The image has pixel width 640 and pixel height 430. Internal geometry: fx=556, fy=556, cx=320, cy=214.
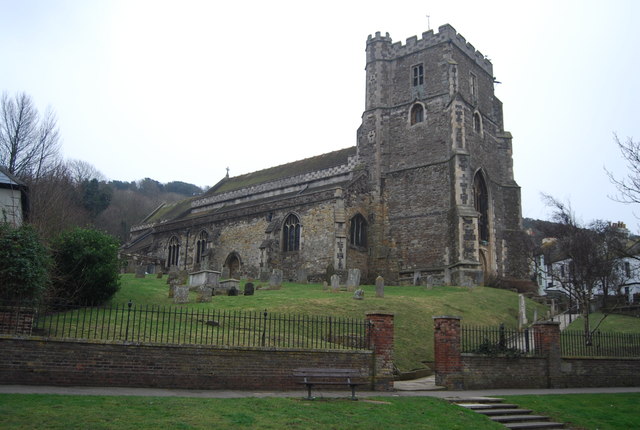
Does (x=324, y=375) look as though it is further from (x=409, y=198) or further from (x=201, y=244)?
(x=201, y=244)

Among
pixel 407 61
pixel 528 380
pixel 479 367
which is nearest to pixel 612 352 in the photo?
pixel 528 380

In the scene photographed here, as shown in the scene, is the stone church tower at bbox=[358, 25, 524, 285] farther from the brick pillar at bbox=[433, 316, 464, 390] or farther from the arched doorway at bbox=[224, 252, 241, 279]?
the brick pillar at bbox=[433, 316, 464, 390]

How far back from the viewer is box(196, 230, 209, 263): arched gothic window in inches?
1569

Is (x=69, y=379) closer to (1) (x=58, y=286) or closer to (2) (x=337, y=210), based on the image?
(1) (x=58, y=286)

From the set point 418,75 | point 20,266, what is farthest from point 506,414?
point 418,75

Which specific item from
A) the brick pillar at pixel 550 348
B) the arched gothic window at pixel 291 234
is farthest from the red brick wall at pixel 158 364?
the arched gothic window at pixel 291 234

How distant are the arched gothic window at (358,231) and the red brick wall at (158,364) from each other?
21.0 metres

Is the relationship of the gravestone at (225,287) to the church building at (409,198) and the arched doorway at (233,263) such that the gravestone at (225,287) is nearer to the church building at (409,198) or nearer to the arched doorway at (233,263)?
the church building at (409,198)

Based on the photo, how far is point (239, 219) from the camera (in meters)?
37.9

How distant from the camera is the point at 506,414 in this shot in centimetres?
1145

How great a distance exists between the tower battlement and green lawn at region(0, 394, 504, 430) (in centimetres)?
2941

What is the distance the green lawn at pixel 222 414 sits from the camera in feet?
24.6

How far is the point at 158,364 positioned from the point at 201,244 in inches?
1156

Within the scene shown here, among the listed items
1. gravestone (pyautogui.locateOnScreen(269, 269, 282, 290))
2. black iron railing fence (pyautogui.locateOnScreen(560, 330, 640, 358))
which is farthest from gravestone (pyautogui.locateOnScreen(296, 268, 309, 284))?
black iron railing fence (pyautogui.locateOnScreen(560, 330, 640, 358))
